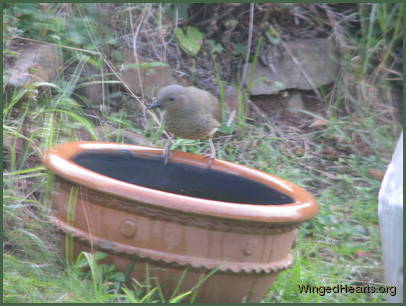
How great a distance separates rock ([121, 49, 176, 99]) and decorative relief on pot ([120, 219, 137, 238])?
2721 millimetres

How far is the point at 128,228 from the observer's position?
8.27 ft

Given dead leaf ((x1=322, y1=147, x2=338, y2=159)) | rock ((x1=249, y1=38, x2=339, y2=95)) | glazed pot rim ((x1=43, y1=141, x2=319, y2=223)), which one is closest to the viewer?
glazed pot rim ((x1=43, y1=141, x2=319, y2=223))

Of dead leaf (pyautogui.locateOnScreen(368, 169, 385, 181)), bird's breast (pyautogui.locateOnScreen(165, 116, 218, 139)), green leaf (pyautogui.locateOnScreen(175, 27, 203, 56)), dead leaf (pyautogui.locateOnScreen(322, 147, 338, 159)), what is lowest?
dead leaf (pyautogui.locateOnScreen(368, 169, 385, 181))

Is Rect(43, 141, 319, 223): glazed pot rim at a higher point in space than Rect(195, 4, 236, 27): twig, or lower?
lower

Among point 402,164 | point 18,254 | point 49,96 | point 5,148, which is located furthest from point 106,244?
point 49,96

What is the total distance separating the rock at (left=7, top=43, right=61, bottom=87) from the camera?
4309 millimetres

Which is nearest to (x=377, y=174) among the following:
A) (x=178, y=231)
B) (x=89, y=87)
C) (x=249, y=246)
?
(x=89, y=87)

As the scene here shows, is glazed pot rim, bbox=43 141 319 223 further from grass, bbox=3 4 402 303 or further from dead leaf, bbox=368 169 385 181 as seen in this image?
dead leaf, bbox=368 169 385 181

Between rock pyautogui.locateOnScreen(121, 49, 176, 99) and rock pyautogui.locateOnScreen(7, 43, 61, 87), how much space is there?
0.63 m

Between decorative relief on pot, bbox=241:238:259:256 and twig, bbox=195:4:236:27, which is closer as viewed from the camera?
decorative relief on pot, bbox=241:238:259:256

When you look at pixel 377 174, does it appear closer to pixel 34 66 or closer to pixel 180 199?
A: pixel 34 66

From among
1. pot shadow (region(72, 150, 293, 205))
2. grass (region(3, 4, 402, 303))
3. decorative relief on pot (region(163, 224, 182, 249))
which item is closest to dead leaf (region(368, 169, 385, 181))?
grass (region(3, 4, 402, 303))

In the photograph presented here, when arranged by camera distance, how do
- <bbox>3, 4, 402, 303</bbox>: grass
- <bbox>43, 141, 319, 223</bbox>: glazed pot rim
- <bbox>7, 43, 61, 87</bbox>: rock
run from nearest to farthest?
<bbox>43, 141, 319, 223</bbox>: glazed pot rim
<bbox>3, 4, 402, 303</bbox>: grass
<bbox>7, 43, 61, 87</bbox>: rock

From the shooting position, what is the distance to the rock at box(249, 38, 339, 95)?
5.87 meters
